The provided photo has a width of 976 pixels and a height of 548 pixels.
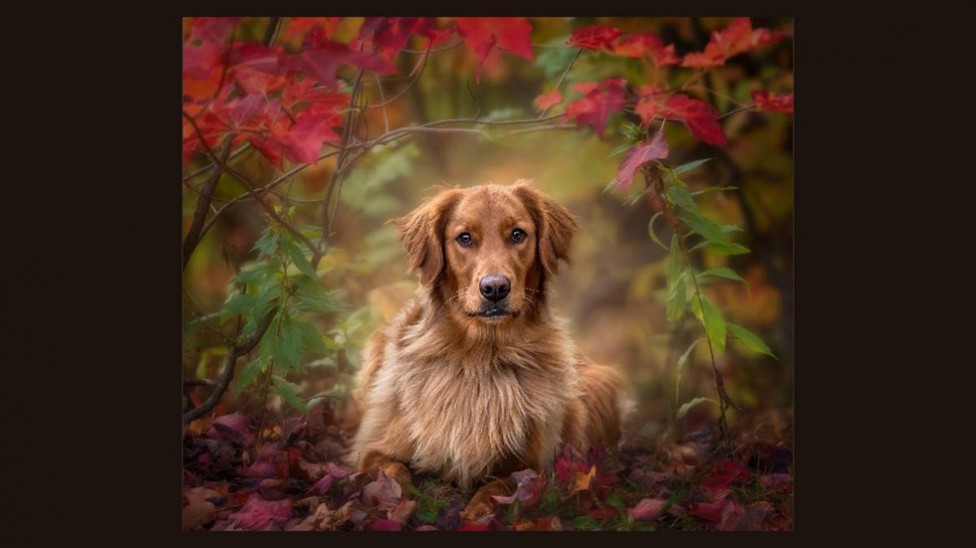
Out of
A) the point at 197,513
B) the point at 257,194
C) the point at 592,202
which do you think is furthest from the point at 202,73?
the point at 197,513

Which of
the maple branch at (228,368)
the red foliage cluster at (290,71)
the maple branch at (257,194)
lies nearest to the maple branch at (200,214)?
the maple branch at (257,194)

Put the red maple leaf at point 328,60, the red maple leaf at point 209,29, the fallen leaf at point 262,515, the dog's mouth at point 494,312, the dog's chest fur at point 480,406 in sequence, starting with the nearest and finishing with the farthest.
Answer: the red maple leaf at point 328,60 → the red maple leaf at point 209,29 → the dog's mouth at point 494,312 → the fallen leaf at point 262,515 → the dog's chest fur at point 480,406

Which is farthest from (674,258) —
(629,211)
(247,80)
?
(247,80)

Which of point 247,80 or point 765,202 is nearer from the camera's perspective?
point 247,80

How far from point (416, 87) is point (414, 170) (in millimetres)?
461

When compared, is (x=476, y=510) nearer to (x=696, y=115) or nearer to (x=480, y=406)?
(x=480, y=406)

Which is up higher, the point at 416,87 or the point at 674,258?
the point at 416,87

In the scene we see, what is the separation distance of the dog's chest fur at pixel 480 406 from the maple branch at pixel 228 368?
0.85 meters

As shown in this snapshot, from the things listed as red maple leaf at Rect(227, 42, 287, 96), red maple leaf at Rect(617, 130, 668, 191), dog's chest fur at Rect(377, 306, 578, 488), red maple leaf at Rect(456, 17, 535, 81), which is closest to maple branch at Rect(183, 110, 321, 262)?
red maple leaf at Rect(227, 42, 287, 96)

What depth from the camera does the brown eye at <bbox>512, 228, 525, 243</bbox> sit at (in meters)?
6.65

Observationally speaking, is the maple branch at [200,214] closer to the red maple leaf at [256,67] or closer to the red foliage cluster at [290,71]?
the red foliage cluster at [290,71]

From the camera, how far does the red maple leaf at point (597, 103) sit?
21.7ft

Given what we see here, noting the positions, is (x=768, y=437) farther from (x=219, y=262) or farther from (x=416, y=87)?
(x=219, y=262)

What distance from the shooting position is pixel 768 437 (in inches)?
275
